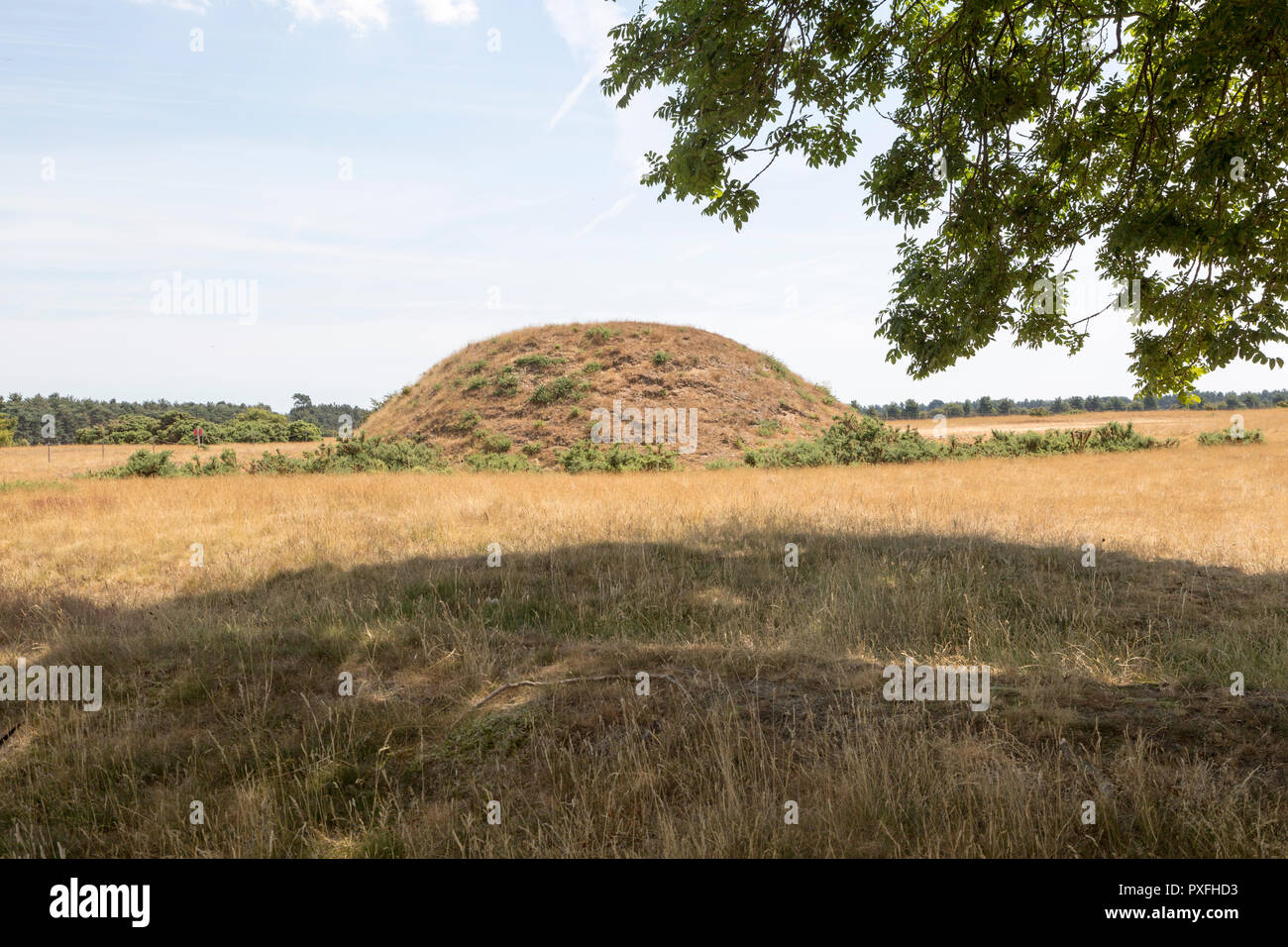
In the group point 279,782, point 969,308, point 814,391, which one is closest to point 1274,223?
point 969,308

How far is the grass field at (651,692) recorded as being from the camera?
11.9 feet

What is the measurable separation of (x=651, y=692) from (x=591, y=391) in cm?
3012

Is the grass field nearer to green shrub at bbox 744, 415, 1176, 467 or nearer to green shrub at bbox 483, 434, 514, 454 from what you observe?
green shrub at bbox 744, 415, 1176, 467

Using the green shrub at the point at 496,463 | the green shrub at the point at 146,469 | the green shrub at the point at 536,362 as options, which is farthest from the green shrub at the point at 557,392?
the green shrub at the point at 146,469

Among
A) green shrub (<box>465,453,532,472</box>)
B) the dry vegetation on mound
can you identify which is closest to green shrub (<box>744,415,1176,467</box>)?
the dry vegetation on mound

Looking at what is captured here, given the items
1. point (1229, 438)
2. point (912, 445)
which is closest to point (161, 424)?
point (912, 445)

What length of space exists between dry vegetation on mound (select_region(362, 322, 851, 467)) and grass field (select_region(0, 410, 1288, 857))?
59.4ft

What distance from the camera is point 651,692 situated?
523 cm

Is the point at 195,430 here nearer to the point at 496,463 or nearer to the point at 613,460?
the point at 496,463

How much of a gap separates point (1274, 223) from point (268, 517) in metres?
17.6

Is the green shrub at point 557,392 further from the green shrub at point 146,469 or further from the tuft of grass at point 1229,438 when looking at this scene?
the tuft of grass at point 1229,438

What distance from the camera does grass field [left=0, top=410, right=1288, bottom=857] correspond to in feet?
11.9
